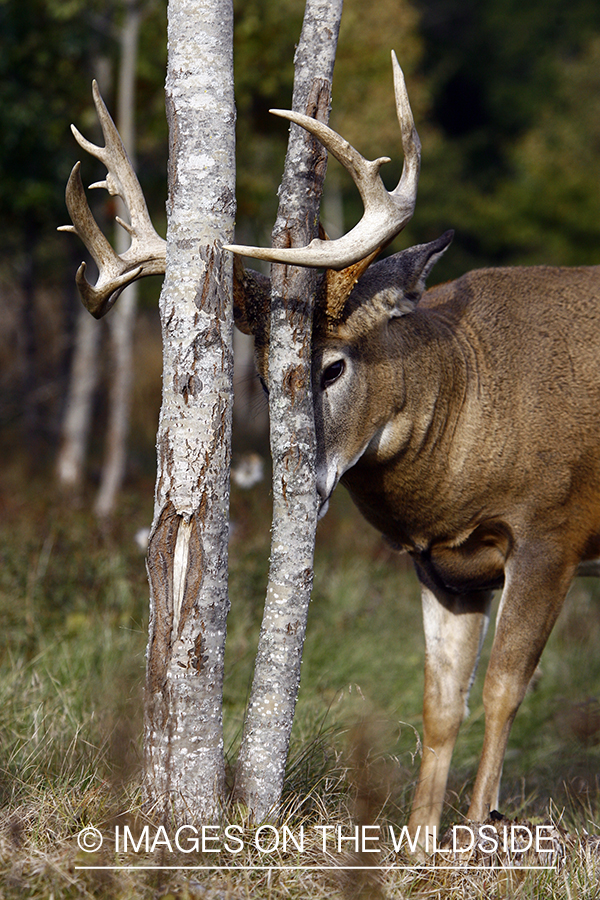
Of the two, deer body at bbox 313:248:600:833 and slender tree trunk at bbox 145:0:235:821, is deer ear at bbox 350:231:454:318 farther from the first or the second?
slender tree trunk at bbox 145:0:235:821

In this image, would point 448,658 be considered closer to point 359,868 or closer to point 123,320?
point 359,868

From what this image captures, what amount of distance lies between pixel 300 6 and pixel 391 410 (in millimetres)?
9699

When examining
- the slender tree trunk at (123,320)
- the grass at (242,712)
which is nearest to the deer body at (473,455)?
the grass at (242,712)

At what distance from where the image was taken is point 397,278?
372 centimetres

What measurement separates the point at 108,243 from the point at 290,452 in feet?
3.45

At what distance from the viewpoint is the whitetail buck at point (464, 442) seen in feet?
11.6

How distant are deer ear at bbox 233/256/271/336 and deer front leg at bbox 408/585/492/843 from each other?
5.15 ft

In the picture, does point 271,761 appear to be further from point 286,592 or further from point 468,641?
point 468,641

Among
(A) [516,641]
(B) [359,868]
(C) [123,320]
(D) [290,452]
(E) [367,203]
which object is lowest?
(B) [359,868]

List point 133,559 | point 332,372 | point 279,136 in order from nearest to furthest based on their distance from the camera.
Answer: point 332,372 < point 133,559 < point 279,136

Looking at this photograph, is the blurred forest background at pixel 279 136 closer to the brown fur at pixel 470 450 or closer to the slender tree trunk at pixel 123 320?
the slender tree trunk at pixel 123 320

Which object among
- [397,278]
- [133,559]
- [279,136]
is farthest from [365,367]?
[279,136]

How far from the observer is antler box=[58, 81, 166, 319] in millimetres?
3428

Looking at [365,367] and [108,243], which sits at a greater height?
[108,243]
